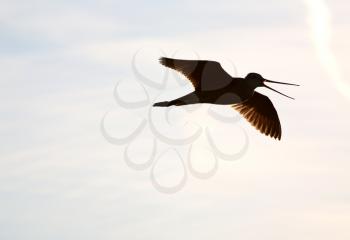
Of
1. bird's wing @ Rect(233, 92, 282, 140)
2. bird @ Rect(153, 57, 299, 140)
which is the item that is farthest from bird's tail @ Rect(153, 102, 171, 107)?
bird's wing @ Rect(233, 92, 282, 140)

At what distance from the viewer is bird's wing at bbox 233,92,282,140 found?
27.6 meters

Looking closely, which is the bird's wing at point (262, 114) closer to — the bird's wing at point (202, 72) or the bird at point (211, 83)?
the bird at point (211, 83)

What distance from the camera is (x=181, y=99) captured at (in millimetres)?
22891

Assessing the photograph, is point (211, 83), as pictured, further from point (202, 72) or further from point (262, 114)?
point (262, 114)

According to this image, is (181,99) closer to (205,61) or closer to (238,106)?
(205,61)

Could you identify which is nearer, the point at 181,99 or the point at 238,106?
the point at 181,99

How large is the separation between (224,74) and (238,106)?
5.49 metres

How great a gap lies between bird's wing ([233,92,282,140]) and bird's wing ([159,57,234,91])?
4.93 meters

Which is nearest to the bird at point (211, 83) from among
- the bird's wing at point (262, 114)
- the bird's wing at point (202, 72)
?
the bird's wing at point (202, 72)

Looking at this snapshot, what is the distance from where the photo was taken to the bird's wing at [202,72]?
72.6ft

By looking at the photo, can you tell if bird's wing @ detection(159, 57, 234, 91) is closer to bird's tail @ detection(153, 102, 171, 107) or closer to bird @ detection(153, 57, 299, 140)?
bird @ detection(153, 57, 299, 140)

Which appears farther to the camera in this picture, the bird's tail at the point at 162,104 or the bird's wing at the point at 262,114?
the bird's wing at the point at 262,114

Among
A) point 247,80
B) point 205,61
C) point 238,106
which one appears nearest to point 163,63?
point 205,61

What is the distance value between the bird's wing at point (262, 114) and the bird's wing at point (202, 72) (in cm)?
493
